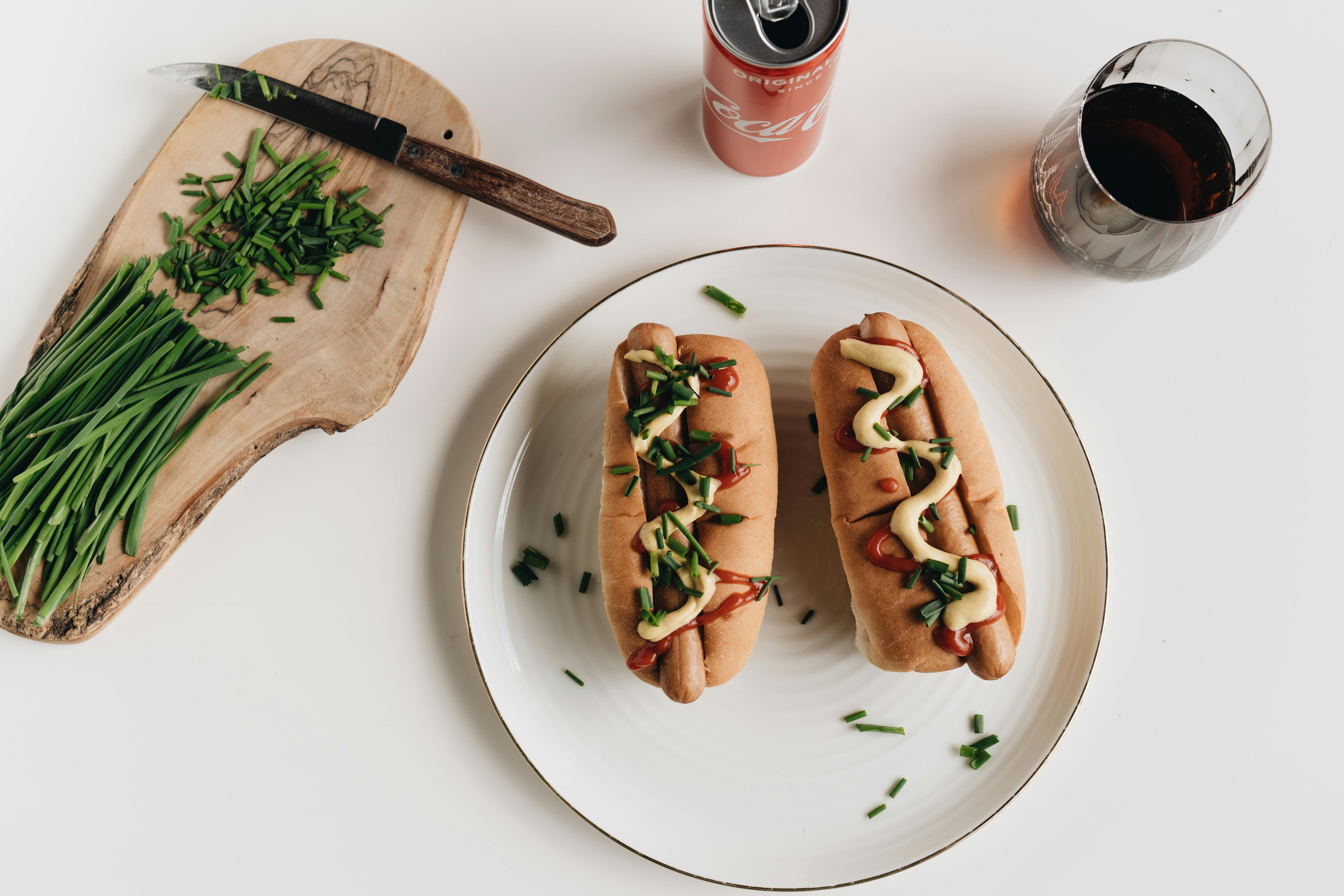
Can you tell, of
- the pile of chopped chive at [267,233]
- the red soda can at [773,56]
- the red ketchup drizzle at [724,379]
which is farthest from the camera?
the pile of chopped chive at [267,233]

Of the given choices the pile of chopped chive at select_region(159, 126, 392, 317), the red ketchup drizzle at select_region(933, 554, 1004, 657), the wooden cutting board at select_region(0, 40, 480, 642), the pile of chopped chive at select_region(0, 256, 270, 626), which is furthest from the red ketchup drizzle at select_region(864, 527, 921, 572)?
the pile of chopped chive at select_region(0, 256, 270, 626)

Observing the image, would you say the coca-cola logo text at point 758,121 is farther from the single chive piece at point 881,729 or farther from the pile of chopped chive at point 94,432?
the single chive piece at point 881,729

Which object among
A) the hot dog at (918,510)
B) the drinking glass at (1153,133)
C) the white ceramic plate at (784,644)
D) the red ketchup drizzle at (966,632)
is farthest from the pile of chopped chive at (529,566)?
the drinking glass at (1153,133)

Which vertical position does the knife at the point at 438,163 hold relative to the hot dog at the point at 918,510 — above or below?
above

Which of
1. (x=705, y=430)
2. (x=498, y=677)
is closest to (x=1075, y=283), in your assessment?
(x=705, y=430)

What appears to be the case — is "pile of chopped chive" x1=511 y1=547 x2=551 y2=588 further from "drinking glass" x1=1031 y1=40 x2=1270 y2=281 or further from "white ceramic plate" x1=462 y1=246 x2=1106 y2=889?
"drinking glass" x1=1031 y1=40 x2=1270 y2=281

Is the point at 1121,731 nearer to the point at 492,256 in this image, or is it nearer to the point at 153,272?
the point at 492,256

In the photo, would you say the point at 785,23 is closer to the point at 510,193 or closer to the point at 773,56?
the point at 773,56
